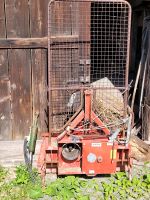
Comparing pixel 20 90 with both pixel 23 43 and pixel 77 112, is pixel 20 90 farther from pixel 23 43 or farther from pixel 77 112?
pixel 77 112

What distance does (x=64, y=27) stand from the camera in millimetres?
5191

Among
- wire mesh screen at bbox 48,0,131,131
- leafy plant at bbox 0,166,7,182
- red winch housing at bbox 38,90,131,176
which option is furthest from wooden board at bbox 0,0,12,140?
red winch housing at bbox 38,90,131,176

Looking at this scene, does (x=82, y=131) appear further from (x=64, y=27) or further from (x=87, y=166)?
(x=64, y=27)

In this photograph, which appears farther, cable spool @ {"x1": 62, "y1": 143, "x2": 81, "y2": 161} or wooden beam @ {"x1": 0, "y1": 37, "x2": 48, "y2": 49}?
wooden beam @ {"x1": 0, "y1": 37, "x2": 48, "y2": 49}

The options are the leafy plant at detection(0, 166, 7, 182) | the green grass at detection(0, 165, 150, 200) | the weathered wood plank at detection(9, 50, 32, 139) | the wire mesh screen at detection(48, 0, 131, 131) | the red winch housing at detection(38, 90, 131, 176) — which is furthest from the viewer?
the weathered wood plank at detection(9, 50, 32, 139)

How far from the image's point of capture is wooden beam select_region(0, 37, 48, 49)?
518 cm

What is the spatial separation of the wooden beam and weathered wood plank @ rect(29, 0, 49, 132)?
0.23 ft

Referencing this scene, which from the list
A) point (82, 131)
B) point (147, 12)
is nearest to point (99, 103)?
point (82, 131)

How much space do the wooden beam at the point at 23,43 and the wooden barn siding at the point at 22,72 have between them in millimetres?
53

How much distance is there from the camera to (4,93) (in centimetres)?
544

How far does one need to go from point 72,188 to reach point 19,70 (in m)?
2.00

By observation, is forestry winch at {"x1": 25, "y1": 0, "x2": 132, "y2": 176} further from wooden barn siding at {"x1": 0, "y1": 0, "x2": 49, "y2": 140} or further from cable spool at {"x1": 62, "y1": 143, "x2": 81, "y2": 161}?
wooden barn siding at {"x1": 0, "y1": 0, "x2": 49, "y2": 140}

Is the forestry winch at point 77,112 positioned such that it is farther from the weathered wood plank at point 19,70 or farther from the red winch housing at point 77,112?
the weathered wood plank at point 19,70

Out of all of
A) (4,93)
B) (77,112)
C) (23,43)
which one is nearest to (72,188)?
(77,112)
